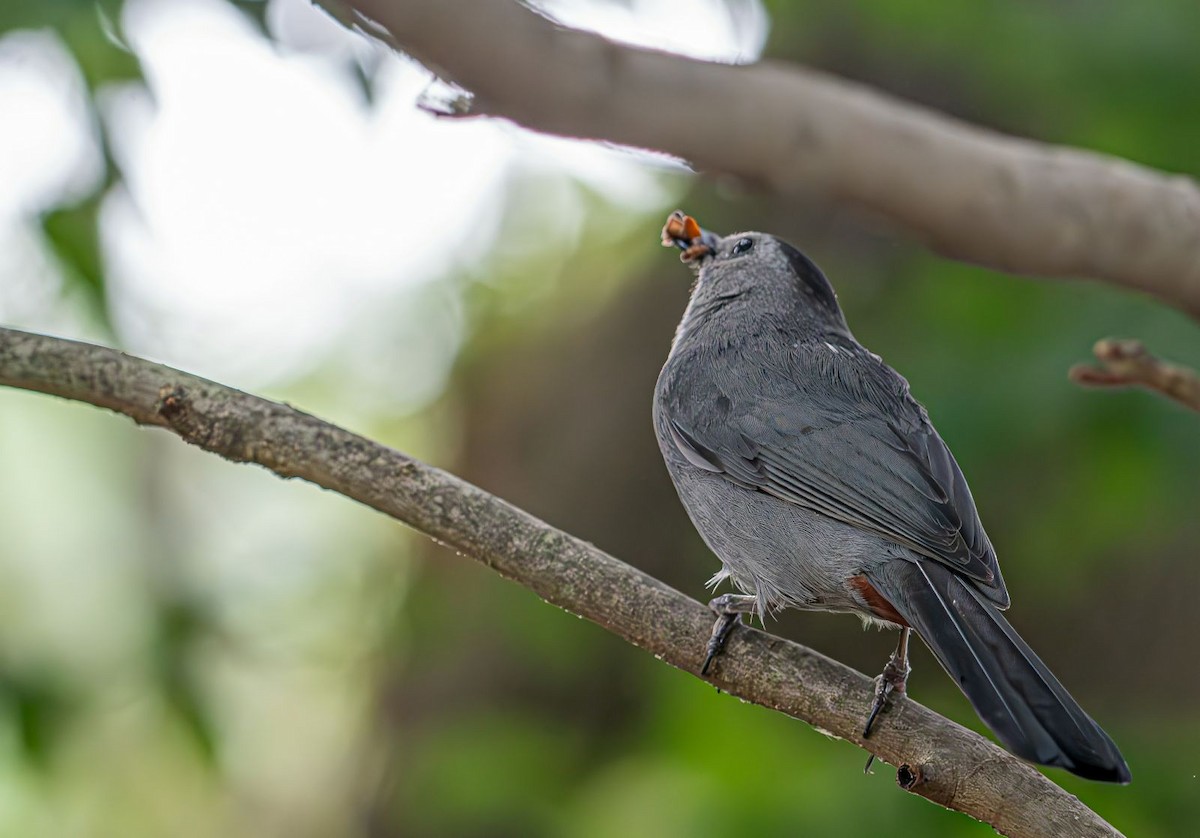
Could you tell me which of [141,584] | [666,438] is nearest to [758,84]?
[666,438]

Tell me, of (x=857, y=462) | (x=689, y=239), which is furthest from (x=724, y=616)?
(x=689, y=239)

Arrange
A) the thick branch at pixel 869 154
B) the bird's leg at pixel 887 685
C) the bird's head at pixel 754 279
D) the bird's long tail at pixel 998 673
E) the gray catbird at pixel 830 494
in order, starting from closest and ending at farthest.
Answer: the bird's long tail at pixel 998 673 < the thick branch at pixel 869 154 < the gray catbird at pixel 830 494 < the bird's leg at pixel 887 685 < the bird's head at pixel 754 279

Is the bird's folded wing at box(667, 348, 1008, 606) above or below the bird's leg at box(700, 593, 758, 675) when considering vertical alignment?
above

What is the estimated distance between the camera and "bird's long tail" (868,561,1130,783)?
78.0 inches

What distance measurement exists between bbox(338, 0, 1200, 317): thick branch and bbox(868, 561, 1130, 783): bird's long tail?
866 mm

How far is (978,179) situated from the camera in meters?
2.89

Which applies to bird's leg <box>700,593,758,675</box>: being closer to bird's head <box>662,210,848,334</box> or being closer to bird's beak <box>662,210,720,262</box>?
bird's head <box>662,210,848,334</box>

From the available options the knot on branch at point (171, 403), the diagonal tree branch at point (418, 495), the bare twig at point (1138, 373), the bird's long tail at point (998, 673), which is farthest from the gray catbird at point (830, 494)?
the knot on branch at point (171, 403)

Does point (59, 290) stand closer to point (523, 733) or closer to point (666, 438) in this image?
point (666, 438)

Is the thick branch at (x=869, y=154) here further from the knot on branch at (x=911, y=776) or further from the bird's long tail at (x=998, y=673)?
the knot on branch at (x=911, y=776)

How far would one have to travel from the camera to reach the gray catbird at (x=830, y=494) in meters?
2.21

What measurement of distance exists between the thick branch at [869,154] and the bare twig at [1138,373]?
0.26 m

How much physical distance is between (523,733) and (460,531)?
257 centimetres

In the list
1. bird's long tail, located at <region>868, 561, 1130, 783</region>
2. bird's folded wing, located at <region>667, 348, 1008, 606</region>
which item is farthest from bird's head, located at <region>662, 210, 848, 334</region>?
bird's long tail, located at <region>868, 561, 1130, 783</region>
